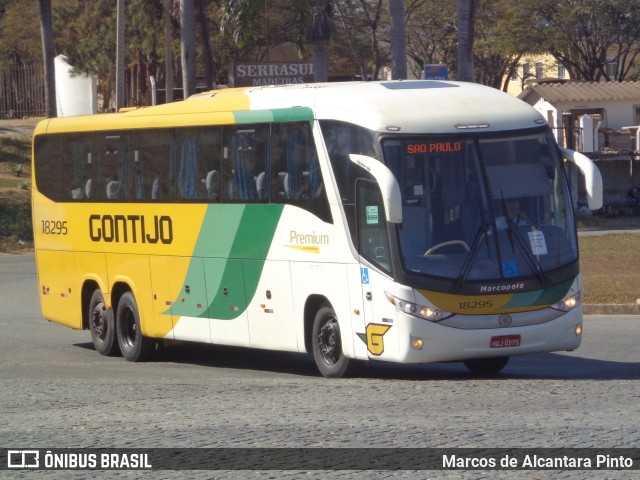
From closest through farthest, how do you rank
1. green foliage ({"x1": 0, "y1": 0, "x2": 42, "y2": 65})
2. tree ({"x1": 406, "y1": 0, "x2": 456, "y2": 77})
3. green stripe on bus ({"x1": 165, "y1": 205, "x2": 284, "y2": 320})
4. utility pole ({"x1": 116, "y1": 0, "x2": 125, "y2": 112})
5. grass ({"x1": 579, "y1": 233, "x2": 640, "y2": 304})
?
green stripe on bus ({"x1": 165, "y1": 205, "x2": 284, "y2": 320}), grass ({"x1": 579, "y1": 233, "x2": 640, "y2": 304}), utility pole ({"x1": 116, "y1": 0, "x2": 125, "y2": 112}), green foliage ({"x1": 0, "y1": 0, "x2": 42, "y2": 65}), tree ({"x1": 406, "y1": 0, "x2": 456, "y2": 77})

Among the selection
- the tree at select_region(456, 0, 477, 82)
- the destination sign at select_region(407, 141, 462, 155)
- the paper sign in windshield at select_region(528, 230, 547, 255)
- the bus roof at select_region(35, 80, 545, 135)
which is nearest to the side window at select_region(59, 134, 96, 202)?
the bus roof at select_region(35, 80, 545, 135)

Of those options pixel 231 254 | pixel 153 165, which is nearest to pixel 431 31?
pixel 153 165

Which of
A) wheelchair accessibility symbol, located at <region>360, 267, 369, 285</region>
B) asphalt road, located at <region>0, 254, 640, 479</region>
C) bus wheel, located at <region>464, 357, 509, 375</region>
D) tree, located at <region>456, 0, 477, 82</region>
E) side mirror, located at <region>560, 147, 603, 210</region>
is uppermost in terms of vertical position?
tree, located at <region>456, 0, 477, 82</region>

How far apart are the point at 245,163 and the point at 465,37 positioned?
51.6 ft

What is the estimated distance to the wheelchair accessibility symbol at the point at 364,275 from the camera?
40.7ft

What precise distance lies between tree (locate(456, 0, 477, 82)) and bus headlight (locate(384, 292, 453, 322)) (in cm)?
1762

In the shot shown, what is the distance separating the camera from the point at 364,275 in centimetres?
1245

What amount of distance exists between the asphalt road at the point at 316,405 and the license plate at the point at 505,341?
38 cm

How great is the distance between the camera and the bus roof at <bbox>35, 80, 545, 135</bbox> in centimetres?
1251

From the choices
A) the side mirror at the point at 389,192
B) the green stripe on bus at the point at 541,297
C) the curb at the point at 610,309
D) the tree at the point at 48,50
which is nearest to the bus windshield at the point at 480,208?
the green stripe on bus at the point at 541,297

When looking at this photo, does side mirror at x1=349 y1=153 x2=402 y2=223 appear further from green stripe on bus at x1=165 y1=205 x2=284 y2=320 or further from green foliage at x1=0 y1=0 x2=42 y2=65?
green foliage at x1=0 y1=0 x2=42 y2=65

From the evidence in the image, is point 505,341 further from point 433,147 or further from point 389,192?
point 433,147

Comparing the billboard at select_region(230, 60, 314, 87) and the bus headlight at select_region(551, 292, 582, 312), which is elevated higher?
the billboard at select_region(230, 60, 314, 87)

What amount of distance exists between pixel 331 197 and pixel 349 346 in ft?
5.46
